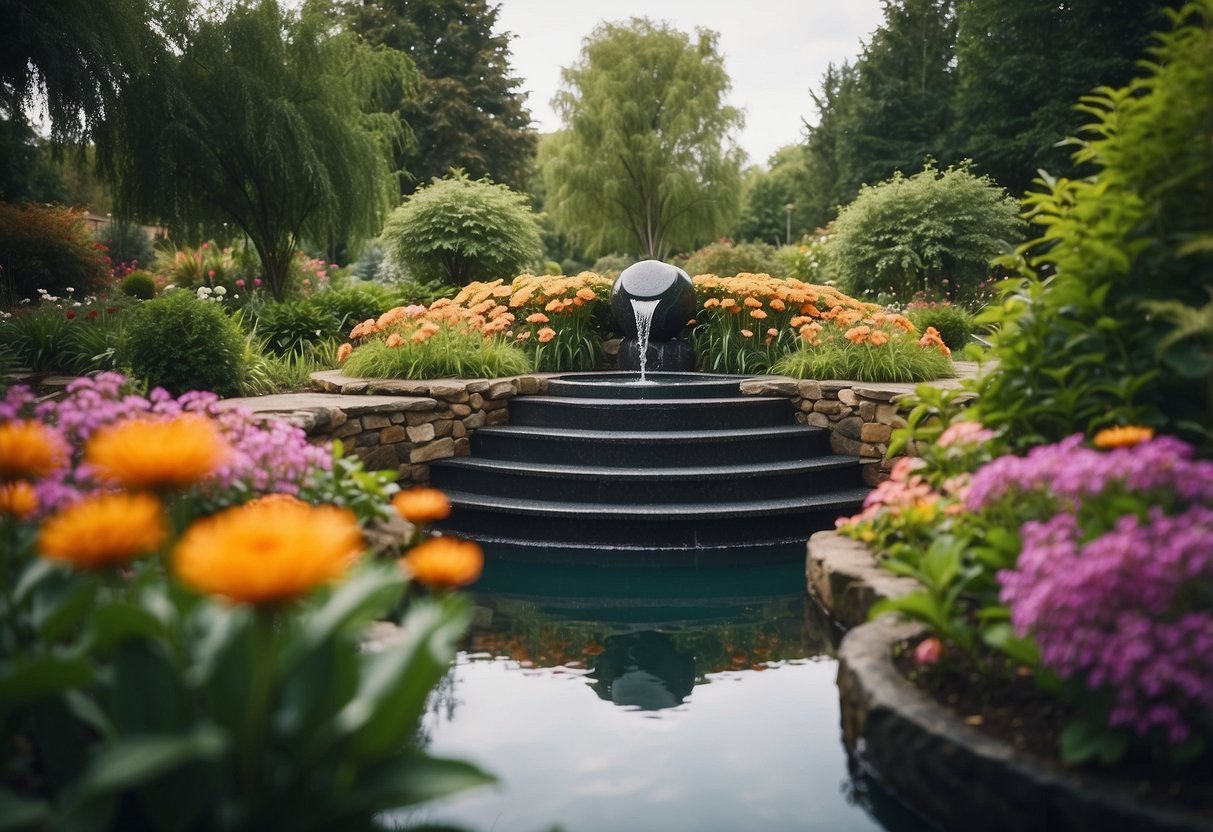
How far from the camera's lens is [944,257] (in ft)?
51.8

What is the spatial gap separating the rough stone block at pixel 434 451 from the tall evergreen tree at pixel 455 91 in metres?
23.6

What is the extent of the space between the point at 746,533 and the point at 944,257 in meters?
11.6

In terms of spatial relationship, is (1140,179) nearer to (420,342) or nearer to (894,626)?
(894,626)

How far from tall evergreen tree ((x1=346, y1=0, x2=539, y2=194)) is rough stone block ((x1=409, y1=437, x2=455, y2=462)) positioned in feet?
77.4

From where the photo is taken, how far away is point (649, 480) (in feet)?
20.0

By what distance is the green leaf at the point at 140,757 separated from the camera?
132 centimetres

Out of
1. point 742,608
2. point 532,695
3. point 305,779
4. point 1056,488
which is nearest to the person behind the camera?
point 305,779

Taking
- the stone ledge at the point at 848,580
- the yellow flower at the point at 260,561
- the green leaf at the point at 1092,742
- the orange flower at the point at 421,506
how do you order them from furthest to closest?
the stone ledge at the point at 848,580
the orange flower at the point at 421,506
the green leaf at the point at 1092,742
the yellow flower at the point at 260,561

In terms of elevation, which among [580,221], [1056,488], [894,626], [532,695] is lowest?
[532,695]

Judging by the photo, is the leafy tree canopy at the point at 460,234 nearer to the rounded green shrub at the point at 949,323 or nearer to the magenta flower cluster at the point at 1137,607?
the rounded green shrub at the point at 949,323

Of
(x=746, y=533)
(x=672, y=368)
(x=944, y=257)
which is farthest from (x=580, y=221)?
(x=746, y=533)

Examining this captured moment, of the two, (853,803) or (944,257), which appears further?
(944,257)

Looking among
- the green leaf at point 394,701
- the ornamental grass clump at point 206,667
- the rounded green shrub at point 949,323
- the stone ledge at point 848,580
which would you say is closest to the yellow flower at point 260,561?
the ornamental grass clump at point 206,667

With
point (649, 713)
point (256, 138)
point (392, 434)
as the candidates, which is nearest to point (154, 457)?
point (649, 713)
